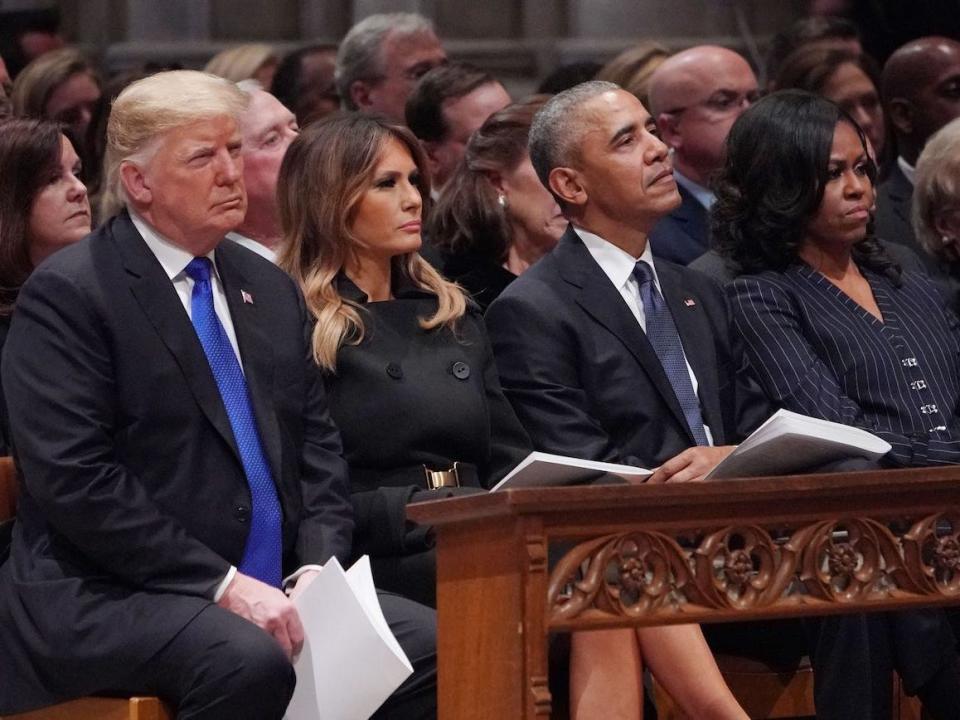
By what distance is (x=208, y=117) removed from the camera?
3.54 meters

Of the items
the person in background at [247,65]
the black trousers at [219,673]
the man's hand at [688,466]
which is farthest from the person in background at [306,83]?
the black trousers at [219,673]

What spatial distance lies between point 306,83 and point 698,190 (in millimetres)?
1535

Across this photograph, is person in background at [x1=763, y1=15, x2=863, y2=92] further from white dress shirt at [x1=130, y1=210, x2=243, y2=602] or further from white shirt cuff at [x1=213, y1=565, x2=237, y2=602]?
white shirt cuff at [x1=213, y1=565, x2=237, y2=602]

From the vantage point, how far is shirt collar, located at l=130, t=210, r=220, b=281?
11.5 ft

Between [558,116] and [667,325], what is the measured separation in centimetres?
62

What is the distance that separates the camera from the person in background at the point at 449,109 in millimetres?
5438

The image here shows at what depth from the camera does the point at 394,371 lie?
387cm

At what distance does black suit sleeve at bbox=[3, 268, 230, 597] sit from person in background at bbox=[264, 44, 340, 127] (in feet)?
9.15

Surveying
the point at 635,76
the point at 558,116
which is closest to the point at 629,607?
the point at 558,116

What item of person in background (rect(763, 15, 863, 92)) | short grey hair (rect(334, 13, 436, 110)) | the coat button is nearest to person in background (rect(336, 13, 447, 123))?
short grey hair (rect(334, 13, 436, 110))

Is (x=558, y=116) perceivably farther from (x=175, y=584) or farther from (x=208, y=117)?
(x=175, y=584)

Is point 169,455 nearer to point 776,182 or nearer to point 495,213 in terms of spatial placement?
point 495,213

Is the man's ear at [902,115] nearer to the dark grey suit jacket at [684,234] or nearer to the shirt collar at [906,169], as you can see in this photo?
the shirt collar at [906,169]

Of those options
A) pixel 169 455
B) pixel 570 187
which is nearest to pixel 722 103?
pixel 570 187
